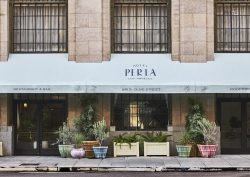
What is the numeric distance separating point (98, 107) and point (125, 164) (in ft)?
14.0

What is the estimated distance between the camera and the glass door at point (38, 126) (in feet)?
85.6

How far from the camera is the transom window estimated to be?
25.9 meters

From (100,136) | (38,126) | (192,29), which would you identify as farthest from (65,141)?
(192,29)

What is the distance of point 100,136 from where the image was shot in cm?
2430

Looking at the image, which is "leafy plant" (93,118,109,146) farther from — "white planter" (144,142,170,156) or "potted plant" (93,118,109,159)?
"white planter" (144,142,170,156)

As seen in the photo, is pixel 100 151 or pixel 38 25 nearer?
pixel 100 151

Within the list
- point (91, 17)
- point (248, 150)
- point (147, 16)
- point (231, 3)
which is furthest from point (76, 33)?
point (248, 150)

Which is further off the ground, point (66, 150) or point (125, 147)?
point (125, 147)

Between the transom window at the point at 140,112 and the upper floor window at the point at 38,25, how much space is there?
3664 mm

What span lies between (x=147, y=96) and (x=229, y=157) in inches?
172

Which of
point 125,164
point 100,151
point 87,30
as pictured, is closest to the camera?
point 125,164

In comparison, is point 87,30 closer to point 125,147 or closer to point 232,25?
point 125,147

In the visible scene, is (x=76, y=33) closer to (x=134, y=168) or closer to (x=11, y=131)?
(x=11, y=131)

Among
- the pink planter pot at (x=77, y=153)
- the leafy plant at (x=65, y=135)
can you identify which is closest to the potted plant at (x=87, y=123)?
the leafy plant at (x=65, y=135)
